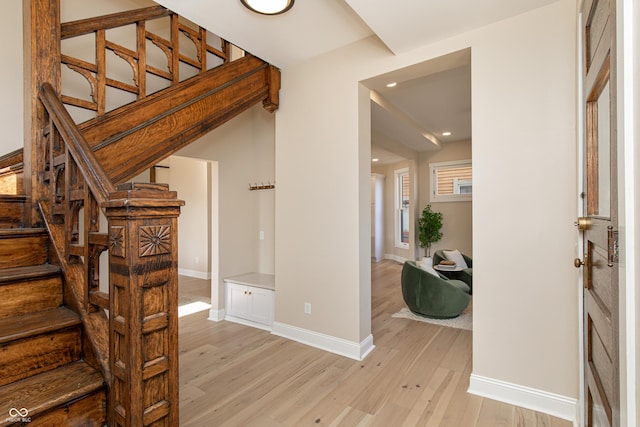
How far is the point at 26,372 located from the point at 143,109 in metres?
1.69

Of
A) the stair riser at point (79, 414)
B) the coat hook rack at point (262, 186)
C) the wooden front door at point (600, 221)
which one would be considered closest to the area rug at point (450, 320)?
the wooden front door at point (600, 221)

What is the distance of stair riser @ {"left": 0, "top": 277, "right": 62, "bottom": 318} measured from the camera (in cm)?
126

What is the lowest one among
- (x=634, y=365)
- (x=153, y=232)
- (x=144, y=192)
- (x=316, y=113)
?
(x=634, y=365)

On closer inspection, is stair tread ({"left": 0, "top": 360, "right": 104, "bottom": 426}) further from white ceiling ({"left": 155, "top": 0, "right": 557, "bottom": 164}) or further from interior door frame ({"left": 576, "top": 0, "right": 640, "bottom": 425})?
white ceiling ({"left": 155, "top": 0, "right": 557, "bottom": 164})

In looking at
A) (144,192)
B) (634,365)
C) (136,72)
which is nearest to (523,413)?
(634,365)

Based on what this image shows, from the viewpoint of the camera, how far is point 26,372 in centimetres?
111

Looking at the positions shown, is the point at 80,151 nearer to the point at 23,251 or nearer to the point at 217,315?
the point at 23,251

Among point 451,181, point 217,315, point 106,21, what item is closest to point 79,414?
point 106,21

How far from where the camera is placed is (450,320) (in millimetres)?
3691

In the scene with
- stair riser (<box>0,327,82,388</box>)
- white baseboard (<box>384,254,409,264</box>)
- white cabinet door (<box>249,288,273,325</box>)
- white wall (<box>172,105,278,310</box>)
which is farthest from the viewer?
white baseboard (<box>384,254,409,264</box>)

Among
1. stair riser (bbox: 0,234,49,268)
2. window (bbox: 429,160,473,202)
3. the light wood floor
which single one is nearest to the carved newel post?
stair riser (bbox: 0,234,49,268)

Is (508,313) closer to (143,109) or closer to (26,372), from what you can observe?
(26,372)

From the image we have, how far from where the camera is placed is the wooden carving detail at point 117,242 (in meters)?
0.93

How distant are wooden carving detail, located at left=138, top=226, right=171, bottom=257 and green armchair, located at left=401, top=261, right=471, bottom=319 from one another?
329cm
